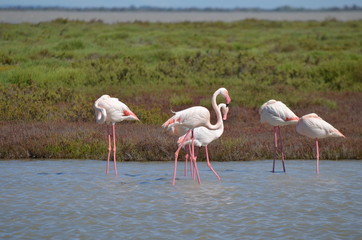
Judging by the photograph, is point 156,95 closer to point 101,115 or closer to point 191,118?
point 101,115

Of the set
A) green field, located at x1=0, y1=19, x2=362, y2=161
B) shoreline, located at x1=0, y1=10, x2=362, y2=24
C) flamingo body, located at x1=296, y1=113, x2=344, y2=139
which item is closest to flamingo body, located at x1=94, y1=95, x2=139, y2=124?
green field, located at x1=0, y1=19, x2=362, y2=161

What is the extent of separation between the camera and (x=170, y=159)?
1291 cm

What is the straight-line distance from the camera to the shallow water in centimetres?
744

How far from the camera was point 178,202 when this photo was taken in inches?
354

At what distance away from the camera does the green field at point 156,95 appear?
42.9 feet

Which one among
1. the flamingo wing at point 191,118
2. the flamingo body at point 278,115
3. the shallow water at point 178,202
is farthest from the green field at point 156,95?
the flamingo wing at point 191,118

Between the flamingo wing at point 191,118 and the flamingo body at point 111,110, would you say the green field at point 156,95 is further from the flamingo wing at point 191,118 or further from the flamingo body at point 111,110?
the flamingo wing at point 191,118

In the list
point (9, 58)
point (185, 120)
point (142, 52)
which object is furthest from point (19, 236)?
point (142, 52)

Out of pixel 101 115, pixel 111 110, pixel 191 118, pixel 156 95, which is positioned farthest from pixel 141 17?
pixel 191 118

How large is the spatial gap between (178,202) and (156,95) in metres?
11.0

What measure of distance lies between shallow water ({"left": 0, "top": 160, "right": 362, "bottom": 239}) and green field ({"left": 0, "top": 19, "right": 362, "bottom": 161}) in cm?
72

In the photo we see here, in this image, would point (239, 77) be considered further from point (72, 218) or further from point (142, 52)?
point (72, 218)

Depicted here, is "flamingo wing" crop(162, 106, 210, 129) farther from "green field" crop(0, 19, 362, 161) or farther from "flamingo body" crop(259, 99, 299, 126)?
"green field" crop(0, 19, 362, 161)

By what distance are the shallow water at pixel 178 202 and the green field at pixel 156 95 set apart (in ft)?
2.36
